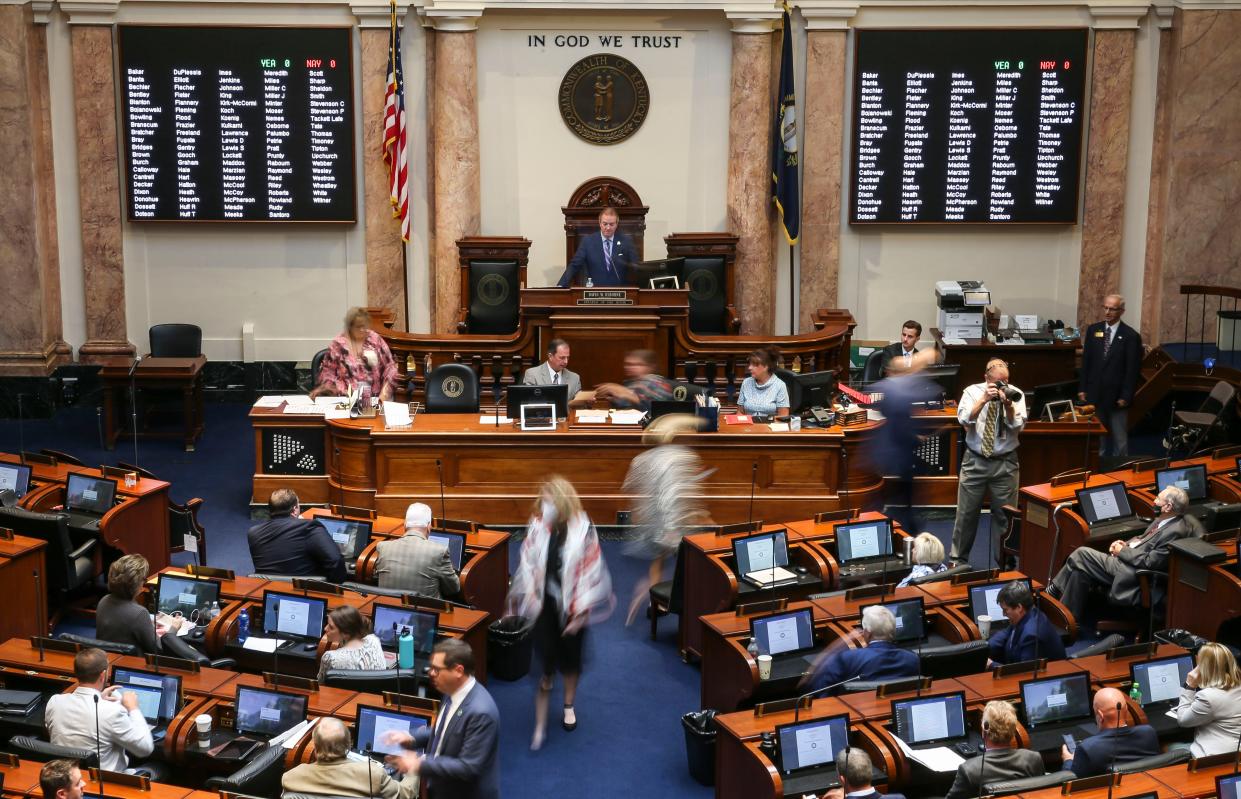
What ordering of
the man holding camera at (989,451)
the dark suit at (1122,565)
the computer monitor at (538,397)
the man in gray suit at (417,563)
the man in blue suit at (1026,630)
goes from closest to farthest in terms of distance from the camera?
the man in blue suit at (1026,630) → the man in gray suit at (417,563) → the dark suit at (1122,565) → the man holding camera at (989,451) → the computer monitor at (538,397)

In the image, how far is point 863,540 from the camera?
9898 millimetres

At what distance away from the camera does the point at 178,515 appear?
11.2m

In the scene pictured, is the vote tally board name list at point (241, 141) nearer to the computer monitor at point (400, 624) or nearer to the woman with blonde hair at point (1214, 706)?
the computer monitor at point (400, 624)

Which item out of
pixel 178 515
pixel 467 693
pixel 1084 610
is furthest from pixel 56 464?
pixel 1084 610

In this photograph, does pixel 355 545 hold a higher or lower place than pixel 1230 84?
lower

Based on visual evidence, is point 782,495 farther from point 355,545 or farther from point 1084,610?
point 355,545

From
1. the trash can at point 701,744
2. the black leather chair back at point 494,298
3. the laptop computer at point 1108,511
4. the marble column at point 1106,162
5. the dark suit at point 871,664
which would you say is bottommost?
the trash can at point 701,744

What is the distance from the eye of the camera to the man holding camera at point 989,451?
1073 centimetres


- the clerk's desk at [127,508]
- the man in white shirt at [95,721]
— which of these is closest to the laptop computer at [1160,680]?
the man in white shirt at [95,721]

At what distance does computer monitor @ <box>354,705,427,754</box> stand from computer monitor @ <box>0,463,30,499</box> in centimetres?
464

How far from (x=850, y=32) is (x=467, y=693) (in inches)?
412

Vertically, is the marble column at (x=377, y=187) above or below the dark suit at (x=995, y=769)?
above

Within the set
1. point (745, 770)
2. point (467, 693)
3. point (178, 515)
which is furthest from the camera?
point (178, 515)

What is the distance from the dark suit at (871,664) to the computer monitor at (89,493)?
5232 mm
